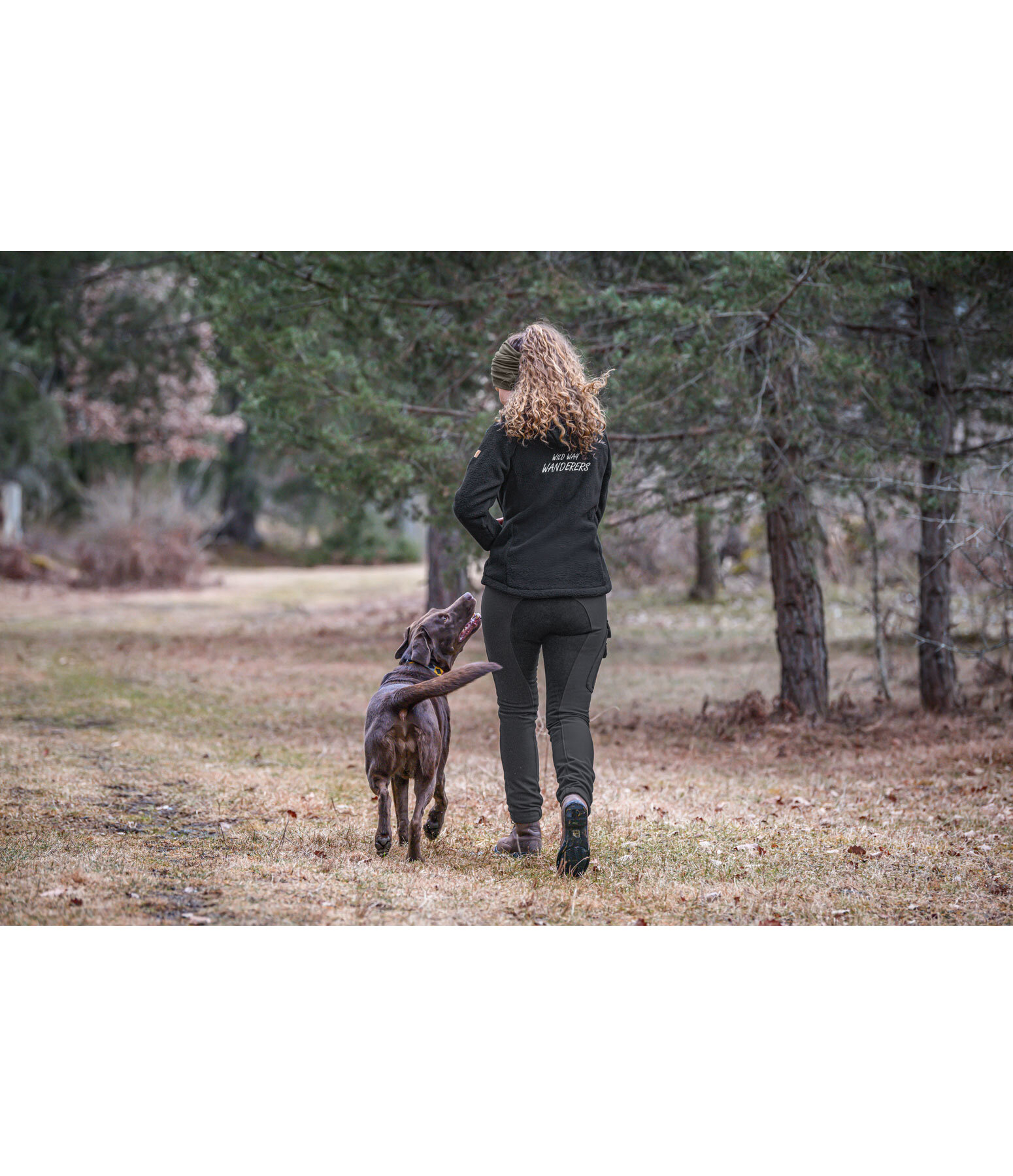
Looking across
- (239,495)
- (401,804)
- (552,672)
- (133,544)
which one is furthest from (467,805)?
(239,495)

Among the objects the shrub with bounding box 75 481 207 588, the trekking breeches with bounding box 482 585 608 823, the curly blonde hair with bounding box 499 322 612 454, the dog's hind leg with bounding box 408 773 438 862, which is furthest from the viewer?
the shrub with bounding box 75 481 207 588

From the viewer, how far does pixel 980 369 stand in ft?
30.6

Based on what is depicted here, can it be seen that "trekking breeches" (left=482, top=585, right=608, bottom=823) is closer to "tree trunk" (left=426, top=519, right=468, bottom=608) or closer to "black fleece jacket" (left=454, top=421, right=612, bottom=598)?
"black fleece jacket" (left=454, top=421, right=612, bottom=598)

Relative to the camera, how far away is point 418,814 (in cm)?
460

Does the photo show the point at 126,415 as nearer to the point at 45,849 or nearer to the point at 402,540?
the point at 402,540

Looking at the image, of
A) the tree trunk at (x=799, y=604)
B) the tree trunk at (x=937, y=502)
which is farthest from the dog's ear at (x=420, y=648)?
the tree trunk at (x=937, y=502)

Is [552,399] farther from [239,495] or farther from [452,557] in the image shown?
[239,495]

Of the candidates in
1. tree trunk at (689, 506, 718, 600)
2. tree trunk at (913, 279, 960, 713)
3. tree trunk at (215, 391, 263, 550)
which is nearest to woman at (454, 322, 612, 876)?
tree trunk at (913, 279, 960, 713)

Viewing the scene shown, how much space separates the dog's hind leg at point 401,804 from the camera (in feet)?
15.4

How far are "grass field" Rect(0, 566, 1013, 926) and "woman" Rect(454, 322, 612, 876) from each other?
592mm

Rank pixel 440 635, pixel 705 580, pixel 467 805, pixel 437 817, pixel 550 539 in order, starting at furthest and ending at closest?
pixel 705 580
pixel 467 805
pixel 437 817
pixel 440 635
pixel 550 539

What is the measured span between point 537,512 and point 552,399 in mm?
446

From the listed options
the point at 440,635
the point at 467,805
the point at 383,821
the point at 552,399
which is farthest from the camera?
the point at 467,805

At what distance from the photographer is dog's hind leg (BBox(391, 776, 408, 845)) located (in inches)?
184
